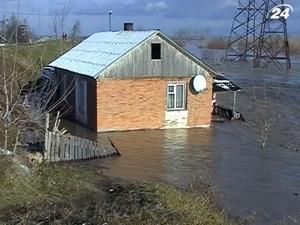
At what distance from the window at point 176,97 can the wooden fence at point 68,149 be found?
762cm

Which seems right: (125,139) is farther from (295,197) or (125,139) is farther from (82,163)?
(295,197)

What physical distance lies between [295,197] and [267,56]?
63.0 metres

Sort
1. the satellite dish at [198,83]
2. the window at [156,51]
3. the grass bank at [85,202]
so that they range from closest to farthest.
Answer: the grass bank at [85,202] → the window at [156,51] → the satellite dish at [198,83]

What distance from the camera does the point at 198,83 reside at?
2652 centimetres

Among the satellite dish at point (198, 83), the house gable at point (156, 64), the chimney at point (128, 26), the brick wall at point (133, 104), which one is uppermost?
the chimney at point (128, 26)

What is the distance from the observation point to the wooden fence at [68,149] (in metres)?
17.9

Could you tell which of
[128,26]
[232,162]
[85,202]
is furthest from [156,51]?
[85,202]

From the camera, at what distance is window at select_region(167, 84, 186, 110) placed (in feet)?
87.5

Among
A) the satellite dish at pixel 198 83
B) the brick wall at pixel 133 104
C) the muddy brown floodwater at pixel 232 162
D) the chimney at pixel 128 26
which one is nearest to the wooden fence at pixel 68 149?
the muddy brown floodwater at pixel 232 162

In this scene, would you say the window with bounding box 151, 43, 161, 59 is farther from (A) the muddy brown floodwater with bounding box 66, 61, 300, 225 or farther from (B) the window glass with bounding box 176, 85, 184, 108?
(A) the muddy brown floodwater with bounding box 66, 61, 300, 225

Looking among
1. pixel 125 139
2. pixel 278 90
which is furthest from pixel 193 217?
pixel 278 90

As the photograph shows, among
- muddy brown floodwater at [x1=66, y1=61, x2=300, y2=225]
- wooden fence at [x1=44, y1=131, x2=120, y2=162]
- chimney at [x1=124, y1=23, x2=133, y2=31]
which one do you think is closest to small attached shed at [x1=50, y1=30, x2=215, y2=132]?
muddy brown floodwater at [x1=66, y1=61, x2=300, y2=225]

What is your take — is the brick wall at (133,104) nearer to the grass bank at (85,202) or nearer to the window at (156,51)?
the window at (156,51)

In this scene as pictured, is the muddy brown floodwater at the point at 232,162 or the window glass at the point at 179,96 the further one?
the window glass at the point at 179,96
